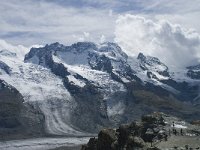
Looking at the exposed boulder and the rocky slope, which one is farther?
the exposed boulder

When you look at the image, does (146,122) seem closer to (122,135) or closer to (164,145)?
(122,135)

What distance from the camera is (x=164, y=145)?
237ft

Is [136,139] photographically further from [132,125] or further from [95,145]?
[95,145]

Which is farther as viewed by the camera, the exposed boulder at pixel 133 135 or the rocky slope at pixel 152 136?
the exposed boulder at pixel 133 135

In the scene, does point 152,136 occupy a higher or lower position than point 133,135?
lower

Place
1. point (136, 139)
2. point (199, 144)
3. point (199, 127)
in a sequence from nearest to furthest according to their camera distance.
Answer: point (199, 144), point (136, 139), point (199, 127)

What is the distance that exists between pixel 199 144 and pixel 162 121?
1355 cm

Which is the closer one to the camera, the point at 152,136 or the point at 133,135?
the point at 152,136

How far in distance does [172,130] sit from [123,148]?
8191 mm

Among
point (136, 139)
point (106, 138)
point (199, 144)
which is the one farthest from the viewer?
point (106, 138)

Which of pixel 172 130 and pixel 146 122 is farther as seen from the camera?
pixel 146 122

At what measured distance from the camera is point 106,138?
298 ft

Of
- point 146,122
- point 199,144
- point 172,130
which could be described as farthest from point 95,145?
point 199,144

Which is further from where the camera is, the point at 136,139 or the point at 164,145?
the point at 136,139
